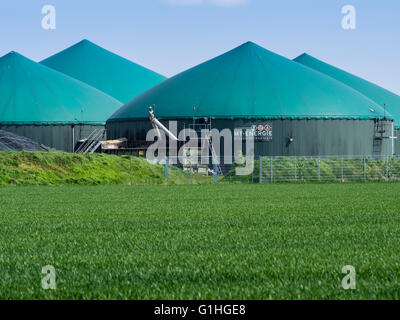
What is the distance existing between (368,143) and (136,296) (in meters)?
52.2

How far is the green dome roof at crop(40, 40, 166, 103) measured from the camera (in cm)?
8494

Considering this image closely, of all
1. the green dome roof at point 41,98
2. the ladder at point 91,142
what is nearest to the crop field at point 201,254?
the ladder at point 91,142

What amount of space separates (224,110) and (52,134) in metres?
17.9

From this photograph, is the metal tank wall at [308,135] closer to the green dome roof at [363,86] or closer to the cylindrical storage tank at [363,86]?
the cylindrical storage tank at [363,86]

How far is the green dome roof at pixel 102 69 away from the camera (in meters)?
84.9

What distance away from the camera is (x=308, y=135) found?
5338cm

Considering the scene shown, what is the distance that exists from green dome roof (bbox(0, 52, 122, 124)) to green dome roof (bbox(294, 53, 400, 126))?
81.2 ft

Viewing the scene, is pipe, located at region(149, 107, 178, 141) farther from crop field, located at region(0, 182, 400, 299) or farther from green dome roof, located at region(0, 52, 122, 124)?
crop field, located at region(0, 182, 400, 299)

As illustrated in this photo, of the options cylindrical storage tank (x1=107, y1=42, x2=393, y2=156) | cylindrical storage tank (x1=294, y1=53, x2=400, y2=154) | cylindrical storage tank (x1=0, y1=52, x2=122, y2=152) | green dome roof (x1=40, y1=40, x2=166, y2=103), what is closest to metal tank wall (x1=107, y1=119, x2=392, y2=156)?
cylindrical storage tank (x1=107, y1=42, x2=393, y2=156)

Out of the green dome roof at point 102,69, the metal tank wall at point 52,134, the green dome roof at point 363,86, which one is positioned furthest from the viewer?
the green dome roof at point 102,69

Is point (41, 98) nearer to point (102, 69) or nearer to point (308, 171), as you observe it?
point (102, 69)

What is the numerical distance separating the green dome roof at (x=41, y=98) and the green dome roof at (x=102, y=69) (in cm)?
1365

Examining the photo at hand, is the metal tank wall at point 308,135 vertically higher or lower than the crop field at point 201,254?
higher
